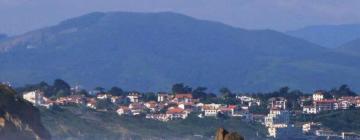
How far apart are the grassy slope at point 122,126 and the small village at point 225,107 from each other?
2546 millimetres

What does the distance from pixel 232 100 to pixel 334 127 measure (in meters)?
25.9

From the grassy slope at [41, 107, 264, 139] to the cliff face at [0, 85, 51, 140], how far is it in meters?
34.8

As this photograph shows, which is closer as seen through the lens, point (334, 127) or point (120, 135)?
point (120, 135)

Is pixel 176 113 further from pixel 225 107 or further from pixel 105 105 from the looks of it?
pixel 105 105

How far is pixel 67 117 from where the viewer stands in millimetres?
119250

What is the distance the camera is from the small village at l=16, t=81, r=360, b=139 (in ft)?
408

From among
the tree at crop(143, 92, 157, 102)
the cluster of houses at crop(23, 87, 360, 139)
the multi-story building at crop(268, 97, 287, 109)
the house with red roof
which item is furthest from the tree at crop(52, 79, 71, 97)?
the multi-story building at crop(268, 97, 287, 109)

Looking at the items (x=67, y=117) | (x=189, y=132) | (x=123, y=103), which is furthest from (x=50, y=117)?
(x=123, y=103)

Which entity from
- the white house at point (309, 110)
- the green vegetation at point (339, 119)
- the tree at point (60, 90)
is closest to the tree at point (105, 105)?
the tree at point (60, 90)

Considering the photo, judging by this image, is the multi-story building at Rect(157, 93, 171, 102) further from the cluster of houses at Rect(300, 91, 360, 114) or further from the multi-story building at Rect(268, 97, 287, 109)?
the cluster of houses at Rect(300, 91, 360, 114)

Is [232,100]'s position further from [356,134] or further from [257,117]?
[356,134]

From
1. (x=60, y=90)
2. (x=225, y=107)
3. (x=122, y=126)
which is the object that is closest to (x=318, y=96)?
(x=225, y=107)

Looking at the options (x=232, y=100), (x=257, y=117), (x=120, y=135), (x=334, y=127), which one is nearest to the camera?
(x=120, y=135)

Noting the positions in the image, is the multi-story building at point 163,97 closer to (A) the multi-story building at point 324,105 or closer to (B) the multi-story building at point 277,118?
(A) the multi-story building at point 324,105
